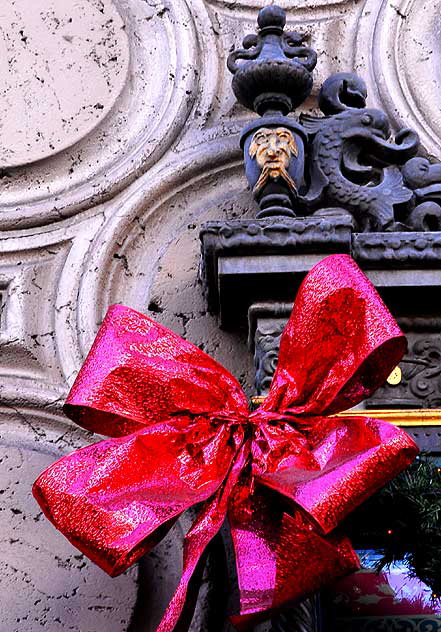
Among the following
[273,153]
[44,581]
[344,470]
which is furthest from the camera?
[273,153]

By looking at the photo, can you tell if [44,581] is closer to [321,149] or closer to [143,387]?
[143,387]

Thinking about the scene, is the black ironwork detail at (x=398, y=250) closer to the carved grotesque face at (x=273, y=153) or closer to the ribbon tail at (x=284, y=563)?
the carved grotesque face at (x=273, y=153)

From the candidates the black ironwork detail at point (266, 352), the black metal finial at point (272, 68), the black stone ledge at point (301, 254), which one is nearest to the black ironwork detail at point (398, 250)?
the black stone ledge at point (301, 254)

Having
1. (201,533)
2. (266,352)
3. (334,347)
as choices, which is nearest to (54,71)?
(266,352)

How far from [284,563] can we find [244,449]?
0.48ft

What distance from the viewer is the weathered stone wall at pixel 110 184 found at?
1698 millimetres

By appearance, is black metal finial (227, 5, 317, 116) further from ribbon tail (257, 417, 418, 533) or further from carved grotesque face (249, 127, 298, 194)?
ribbon tail (257, 417, 418, 533)

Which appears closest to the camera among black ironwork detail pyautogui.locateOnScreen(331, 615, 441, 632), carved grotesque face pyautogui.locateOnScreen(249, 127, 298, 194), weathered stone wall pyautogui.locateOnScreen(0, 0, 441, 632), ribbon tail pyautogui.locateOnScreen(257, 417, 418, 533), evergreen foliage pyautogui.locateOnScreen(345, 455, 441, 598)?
ribbon tail pyautogui.locateOnScreen(257, 417, 418, 533)

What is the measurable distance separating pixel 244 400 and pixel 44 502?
0.25 m

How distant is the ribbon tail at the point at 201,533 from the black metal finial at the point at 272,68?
1.98 ft

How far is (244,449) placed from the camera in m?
1.50

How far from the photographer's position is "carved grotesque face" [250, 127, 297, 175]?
1832 millimetres

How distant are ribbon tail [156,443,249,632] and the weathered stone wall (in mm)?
240

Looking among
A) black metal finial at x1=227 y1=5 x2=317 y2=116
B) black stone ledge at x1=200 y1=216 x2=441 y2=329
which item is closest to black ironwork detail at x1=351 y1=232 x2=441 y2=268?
black stone ledge at x1=200 y1=216 x2=441 y2=329
